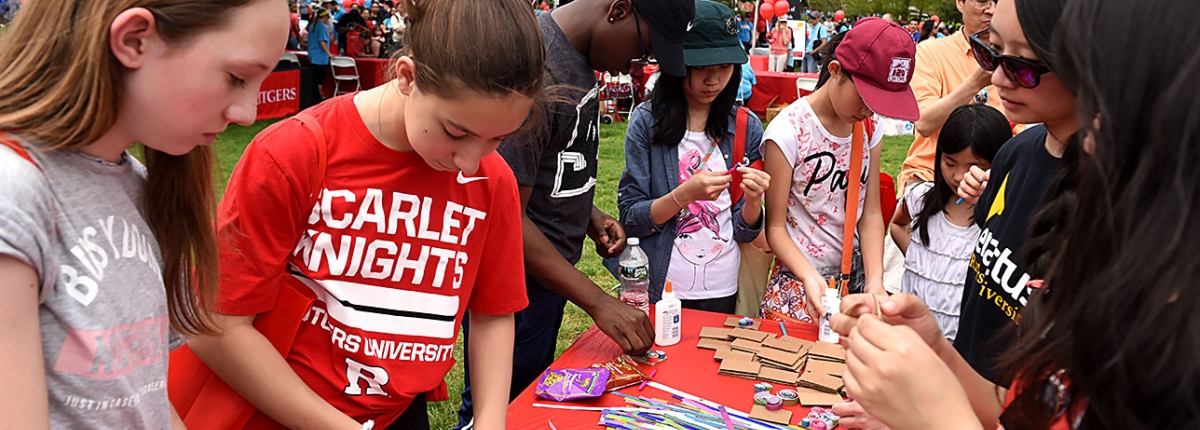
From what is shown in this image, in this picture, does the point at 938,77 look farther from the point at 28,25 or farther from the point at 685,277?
the point at 28,25

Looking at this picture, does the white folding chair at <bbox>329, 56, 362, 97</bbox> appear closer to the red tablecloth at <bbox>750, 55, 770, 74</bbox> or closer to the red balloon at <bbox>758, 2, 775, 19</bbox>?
the red tablecloth at <bbox>750, 55, 770, 74</bbox>

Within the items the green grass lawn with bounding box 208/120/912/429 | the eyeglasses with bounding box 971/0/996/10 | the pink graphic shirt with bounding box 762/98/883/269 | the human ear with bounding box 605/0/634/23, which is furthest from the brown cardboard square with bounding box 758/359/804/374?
the eyeglasses with bounding box 971/0/996/10

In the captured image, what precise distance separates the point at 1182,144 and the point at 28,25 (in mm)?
1302

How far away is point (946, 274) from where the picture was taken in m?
2.85

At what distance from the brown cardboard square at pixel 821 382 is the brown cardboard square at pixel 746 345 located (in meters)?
0.20

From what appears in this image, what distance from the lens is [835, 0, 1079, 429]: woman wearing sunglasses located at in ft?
4.67

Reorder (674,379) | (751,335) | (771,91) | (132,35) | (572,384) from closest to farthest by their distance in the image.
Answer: (132,35) → (572,384) → (674,379) → (751,335) → (771,91)

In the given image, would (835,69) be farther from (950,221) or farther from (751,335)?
(751,335)

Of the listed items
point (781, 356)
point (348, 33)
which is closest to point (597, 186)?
point (781, 356)

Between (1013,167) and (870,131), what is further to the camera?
(870,131)

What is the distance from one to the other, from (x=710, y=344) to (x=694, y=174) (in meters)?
0.74

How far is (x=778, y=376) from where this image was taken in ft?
6.66

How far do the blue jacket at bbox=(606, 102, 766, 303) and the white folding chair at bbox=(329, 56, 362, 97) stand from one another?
1041cm

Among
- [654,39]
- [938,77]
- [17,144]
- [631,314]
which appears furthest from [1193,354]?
[938,77]
